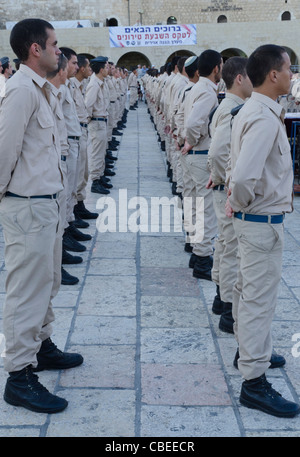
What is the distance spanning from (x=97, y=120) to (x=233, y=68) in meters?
4.72

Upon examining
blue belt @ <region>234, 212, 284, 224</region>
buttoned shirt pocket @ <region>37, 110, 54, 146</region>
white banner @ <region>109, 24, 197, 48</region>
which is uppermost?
white banner @ <region>109, 24, 197, 48</region>

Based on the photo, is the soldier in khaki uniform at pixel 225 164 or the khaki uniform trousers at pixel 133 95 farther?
the khaki uniform trousers at pixel 133 95

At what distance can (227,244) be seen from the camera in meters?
3.71

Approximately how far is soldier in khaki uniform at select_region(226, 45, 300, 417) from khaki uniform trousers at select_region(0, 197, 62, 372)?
97 cm

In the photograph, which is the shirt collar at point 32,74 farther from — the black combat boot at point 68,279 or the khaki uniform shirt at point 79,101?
the khaki uniform shirt at point 79,101

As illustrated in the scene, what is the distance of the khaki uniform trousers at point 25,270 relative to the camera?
2.80m

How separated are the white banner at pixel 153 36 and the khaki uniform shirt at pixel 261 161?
29.4 m

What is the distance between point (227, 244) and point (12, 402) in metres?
1.67

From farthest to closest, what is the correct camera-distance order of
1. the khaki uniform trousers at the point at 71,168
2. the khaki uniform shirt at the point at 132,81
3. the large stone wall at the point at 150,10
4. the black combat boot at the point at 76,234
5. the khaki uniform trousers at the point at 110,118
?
1. the large stone wall at the point at 150,10
2. the khaki uniform shirt at the point at 132,81
3. the khaki uniform trousers at the point at 110,118
4. the black combat boot at the point at 76,234
5. the khaki uniform trousers at the point at 71,168

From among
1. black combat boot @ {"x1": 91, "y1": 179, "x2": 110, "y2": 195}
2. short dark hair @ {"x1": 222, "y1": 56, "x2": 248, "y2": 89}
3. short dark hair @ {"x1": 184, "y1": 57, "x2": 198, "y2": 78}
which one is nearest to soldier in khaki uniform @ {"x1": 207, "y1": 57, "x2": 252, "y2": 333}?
short dark hair @ {"x1": 222, "y1": 56, "x2": 248, "y2": 89}

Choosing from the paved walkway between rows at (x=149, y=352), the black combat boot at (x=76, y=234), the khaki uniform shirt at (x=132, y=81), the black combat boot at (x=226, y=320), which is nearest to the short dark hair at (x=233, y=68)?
the black combat boot at (x=226, y=320)

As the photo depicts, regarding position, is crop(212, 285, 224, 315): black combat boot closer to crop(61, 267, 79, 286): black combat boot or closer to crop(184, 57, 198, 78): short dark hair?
crop(61, 267, 79, 286): black combat boot

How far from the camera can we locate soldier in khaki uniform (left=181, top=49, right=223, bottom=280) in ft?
15.1
